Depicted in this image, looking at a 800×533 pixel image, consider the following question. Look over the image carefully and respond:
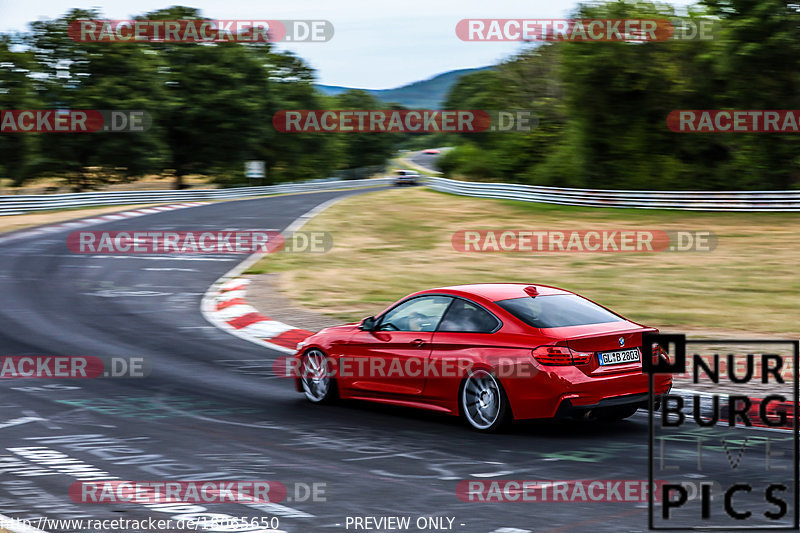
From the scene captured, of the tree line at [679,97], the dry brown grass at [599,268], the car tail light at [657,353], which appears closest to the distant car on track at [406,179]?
the tree line at [679,97]

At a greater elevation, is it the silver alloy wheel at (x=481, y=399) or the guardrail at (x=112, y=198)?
the guardrail at (x=112, y=198)

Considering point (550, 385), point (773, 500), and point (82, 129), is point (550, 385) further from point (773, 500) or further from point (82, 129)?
point (82, 129)

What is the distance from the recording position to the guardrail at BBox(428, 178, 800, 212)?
3359cm

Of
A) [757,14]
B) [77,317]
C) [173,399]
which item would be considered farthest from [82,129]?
[173,399]

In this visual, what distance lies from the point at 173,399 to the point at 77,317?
22.6ft

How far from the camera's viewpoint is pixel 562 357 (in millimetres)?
8469

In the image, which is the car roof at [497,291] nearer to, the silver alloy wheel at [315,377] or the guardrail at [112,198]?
the silver alloy wheel at [315,377]

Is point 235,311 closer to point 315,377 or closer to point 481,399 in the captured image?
point 315,377

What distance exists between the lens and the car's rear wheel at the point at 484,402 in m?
8.69

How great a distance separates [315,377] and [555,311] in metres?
2.87

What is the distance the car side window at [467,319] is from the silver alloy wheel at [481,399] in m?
0.44

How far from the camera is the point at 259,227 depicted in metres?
34.6

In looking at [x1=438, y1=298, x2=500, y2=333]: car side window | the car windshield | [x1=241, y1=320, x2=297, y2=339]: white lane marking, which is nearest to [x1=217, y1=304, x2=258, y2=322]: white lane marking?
[x1=241, y1=320, x2=297, y2=339]: white lane marking

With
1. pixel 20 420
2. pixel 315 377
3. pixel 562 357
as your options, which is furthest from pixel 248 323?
pixel 562 357
